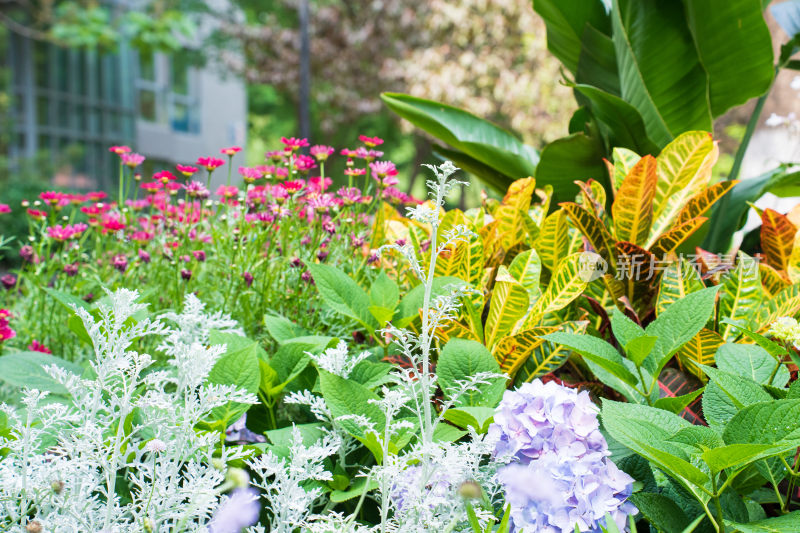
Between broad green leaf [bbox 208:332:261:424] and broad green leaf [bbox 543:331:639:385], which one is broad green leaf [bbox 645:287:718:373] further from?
broad green leaf [bbox 208:332:261:424]

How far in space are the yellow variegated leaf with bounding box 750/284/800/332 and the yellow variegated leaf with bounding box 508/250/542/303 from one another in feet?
1.76

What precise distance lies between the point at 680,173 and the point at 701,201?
7.6 inches

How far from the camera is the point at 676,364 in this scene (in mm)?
1621

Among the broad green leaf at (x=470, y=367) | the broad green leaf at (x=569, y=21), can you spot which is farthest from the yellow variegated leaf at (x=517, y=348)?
the broad green leaf at (x=569, y=21)

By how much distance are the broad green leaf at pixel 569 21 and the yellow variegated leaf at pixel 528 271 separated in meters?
1.22

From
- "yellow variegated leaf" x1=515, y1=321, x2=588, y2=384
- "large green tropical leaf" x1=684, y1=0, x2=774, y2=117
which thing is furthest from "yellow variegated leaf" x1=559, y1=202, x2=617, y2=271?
"large green tropical leaf" x1=684, y1=0, x2=774, y2=117

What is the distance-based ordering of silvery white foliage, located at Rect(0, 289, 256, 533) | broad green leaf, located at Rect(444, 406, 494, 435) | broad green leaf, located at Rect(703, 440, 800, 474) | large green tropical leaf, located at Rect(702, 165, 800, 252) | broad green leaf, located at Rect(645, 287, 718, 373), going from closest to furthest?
broad green leaf, located at Rect(703, 440, 800, 474) < silvery white foliage, located at Rect(0, 289, 256, 533) < broad green leaf, located at Rect(444, 406, 494, 435) < broad green leaf, located at Rect(645, 287, 718, 373) < large green tropical leaf, located at Rect(702, 165, 800, 252)

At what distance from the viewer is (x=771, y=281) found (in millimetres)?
1745

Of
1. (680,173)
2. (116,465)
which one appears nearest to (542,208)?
(680,173)

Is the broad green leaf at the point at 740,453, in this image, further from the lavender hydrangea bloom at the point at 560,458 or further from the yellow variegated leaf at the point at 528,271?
the yellow variegated leaf at the point at 528,271

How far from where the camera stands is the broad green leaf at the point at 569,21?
2492mm

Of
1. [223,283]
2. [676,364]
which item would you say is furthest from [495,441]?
[223,283]

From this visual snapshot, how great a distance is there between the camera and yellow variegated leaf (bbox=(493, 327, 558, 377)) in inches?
56.8

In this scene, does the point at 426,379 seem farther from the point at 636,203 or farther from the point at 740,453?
the point at 636,203
